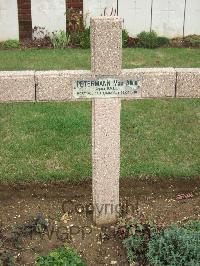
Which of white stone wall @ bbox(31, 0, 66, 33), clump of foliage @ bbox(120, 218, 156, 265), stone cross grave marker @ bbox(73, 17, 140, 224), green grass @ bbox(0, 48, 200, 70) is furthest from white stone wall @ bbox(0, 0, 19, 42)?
clump of foliage @ bbox(120, 218, 156, 265)

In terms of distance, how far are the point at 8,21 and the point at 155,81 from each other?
1021 cm

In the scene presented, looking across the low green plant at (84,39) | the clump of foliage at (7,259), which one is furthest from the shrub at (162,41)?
the clump of foliage at (7,259)

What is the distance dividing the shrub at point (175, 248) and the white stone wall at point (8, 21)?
35.4 feet

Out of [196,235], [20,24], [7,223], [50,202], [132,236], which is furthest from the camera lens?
[20,24]

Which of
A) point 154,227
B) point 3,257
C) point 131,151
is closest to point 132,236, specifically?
point 154,227

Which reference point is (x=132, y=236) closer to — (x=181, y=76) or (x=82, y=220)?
(x=82, y=220)

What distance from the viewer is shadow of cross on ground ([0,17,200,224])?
4.59 metres

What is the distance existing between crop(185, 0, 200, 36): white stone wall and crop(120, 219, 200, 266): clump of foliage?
1048 cm

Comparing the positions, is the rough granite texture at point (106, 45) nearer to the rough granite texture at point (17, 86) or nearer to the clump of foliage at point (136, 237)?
the rough granite texture at point (17, 86)

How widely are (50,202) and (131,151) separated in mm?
1667

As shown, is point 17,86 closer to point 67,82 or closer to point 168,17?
point 67,82

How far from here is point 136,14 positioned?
14.4 metres

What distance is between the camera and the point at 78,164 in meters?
6.45

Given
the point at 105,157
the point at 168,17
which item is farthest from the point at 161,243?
the point at 168,17
